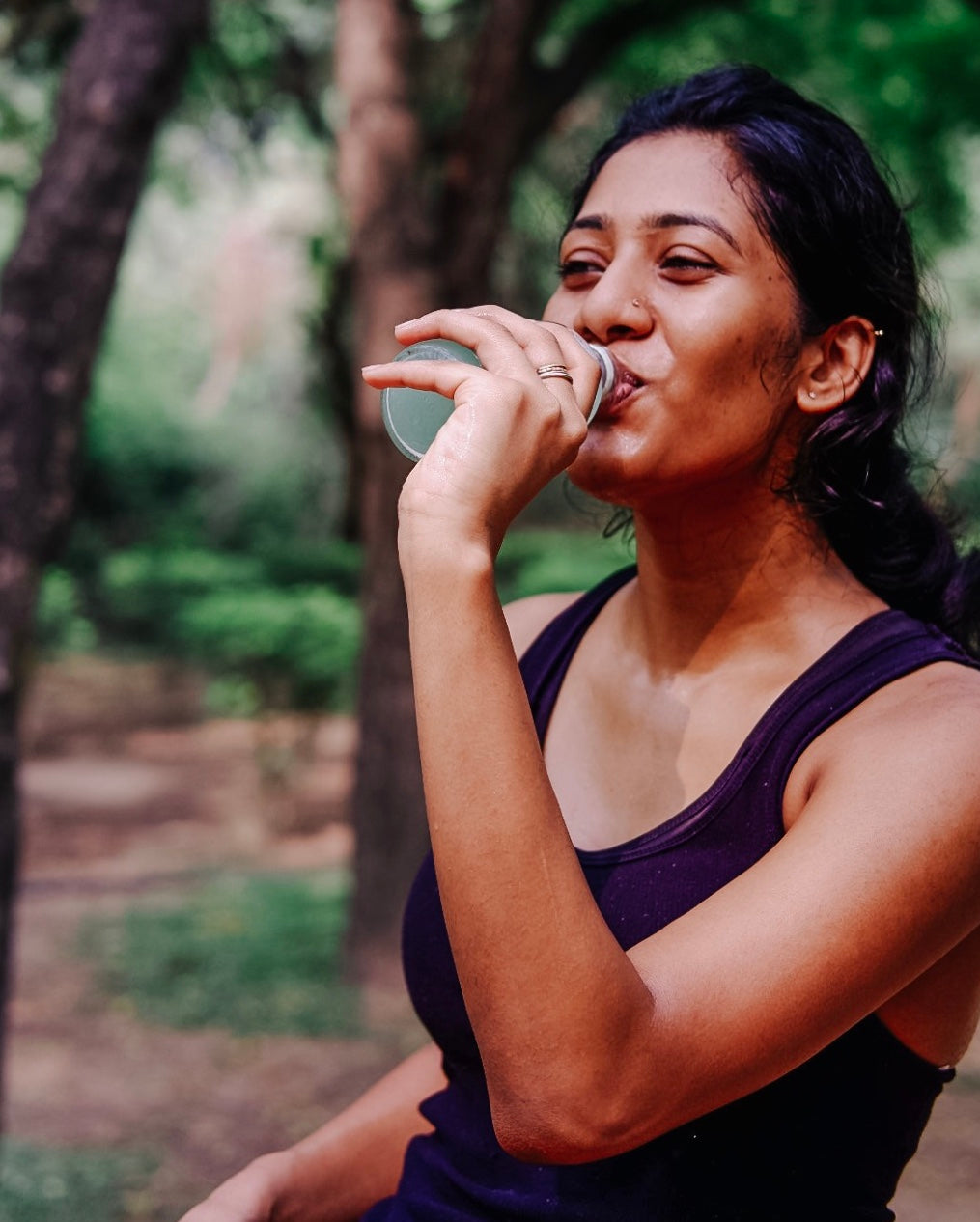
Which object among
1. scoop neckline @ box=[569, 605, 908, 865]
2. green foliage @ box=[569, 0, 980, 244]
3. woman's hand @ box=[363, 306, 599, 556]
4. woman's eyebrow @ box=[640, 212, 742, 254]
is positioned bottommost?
scoop neckline @ box=[569, 605, 908, 865]

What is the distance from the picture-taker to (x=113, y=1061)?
6258 mm

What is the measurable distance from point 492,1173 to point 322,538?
17.9m

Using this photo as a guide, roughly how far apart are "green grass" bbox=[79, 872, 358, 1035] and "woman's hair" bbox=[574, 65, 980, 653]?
504cm

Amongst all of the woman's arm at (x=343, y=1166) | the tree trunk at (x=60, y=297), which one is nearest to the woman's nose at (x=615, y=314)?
the woman's arm at (x=343, y=1166)

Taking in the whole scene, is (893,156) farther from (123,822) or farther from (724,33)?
(123,822)

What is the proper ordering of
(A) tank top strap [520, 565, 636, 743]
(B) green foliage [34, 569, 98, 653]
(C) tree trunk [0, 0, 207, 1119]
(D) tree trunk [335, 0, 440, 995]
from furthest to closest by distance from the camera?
(B) green foliage [34, 569, 98, 653], (D) tree trunk [335, 0, 440, 995], (C) tree trunk [0, 0, 207, 1119], (A) tank top strap [520, 565, 636, 743]

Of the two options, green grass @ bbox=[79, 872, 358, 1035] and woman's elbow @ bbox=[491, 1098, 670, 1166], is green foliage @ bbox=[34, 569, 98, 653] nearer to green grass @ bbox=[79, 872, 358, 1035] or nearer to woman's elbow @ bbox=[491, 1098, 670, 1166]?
green grass @ bbox=[79, 872, 358, 1035]

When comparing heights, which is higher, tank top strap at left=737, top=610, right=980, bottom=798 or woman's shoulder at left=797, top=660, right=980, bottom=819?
tank top strap at left=737, top=610, right=980, bottom=798

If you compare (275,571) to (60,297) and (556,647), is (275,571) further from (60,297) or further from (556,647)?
(556,647)

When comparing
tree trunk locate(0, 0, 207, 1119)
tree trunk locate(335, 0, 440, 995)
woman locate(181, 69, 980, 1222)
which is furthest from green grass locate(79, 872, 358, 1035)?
woman locate(181, 69, 980, 1222)

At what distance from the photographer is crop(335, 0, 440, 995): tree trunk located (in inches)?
248

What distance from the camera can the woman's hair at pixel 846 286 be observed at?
5.85 ft

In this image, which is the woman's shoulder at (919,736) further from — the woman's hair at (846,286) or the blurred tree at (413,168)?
the blurred tree at (413,168)

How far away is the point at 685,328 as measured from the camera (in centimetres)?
170
